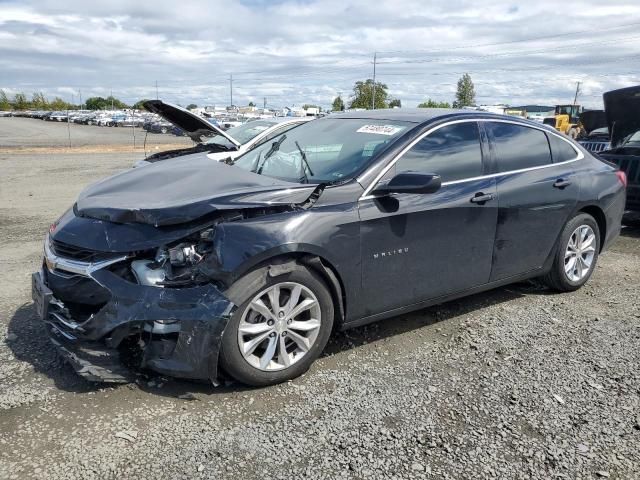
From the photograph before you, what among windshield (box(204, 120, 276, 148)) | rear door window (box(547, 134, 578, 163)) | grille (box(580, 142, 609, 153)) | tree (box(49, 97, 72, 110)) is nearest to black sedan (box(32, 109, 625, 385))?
rear door window (box(547, 134, 578, 163))

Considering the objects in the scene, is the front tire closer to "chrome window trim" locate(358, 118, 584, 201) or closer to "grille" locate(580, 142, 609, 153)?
"chrome window trim" locate(358, 118, 584, 201)

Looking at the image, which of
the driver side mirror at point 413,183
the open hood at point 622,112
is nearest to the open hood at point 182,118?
the driver side mirror at point 413,183

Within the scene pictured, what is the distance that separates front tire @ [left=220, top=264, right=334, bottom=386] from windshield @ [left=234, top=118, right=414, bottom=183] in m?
0.81

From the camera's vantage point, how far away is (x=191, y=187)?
3.61 metres

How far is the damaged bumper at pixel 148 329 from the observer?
3.00 m

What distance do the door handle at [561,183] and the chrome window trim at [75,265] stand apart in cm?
349

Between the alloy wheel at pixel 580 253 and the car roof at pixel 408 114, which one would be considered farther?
the alloy wheel at pixel 580 253

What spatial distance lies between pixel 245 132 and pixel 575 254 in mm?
6261

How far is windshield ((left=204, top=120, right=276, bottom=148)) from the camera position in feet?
29.9

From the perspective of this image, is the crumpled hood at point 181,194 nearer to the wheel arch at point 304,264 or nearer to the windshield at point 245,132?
the wheel arch at point 304,264

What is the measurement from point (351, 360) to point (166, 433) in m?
1.33

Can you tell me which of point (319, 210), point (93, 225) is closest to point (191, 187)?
point (93, 225)

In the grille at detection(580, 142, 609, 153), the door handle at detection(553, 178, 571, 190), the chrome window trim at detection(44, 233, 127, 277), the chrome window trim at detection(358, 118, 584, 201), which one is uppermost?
the chrome window trim at detection(358, 118, 584, 201)

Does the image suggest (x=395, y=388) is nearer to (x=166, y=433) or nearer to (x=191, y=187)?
(x=166, y=433)
